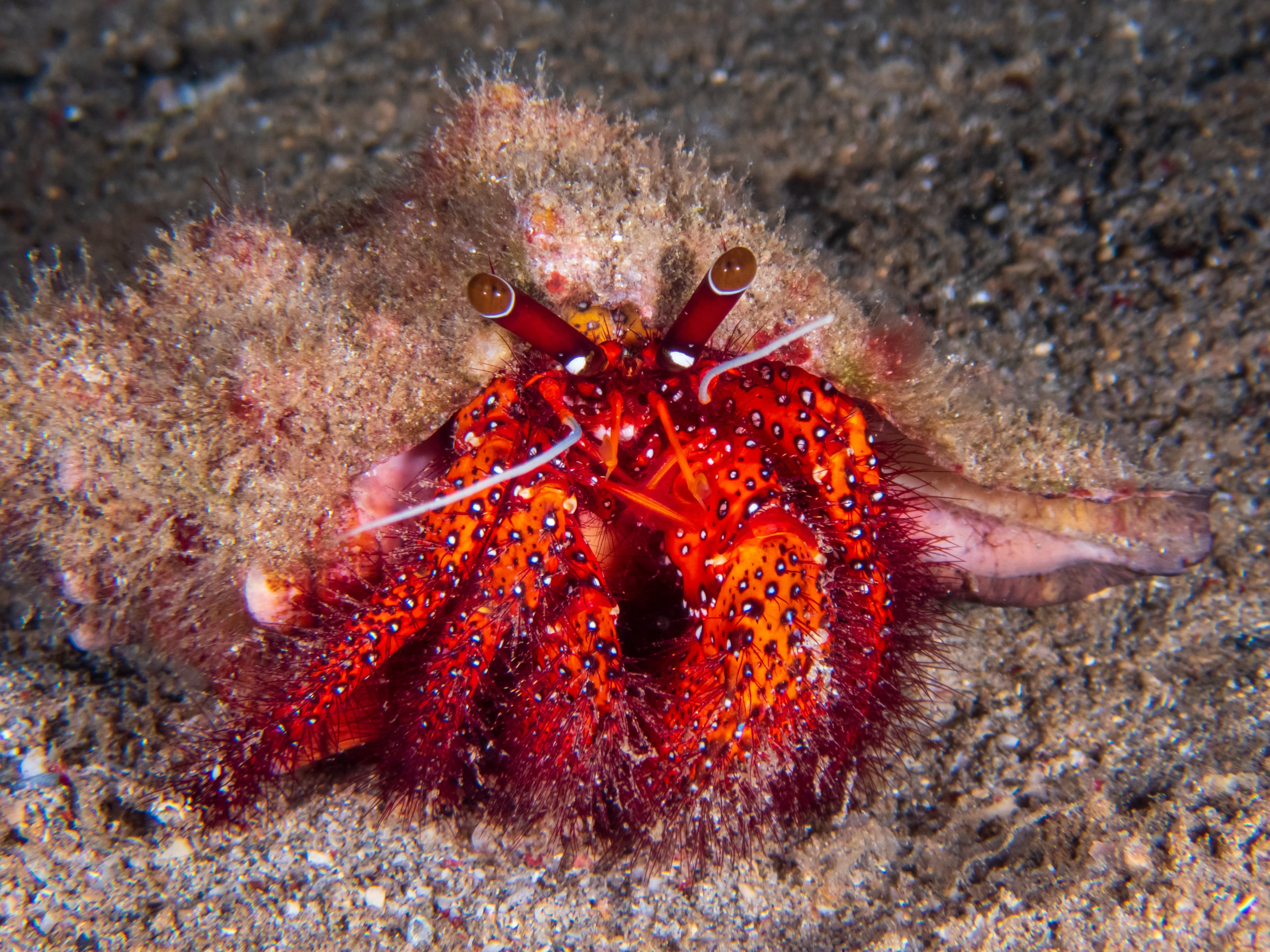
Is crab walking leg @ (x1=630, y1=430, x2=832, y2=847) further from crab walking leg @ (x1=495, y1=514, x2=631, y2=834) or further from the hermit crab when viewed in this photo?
crab walking leg @ (x1=495, y1=514, x2=631, y2=834)

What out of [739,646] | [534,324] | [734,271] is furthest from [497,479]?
[739,646]

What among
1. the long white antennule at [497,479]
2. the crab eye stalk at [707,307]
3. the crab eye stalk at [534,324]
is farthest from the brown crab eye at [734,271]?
the long white antennule at [497,479]

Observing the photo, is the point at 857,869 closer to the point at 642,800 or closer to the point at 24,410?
the point at 642,800

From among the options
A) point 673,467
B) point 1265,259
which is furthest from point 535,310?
point 1265,259

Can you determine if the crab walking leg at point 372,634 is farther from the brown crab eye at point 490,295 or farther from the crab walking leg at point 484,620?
the brown crab eye at point 490,295

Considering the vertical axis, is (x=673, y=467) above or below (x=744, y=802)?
above

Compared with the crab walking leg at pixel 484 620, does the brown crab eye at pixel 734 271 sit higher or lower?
higher

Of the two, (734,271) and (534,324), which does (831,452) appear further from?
(534,324)
